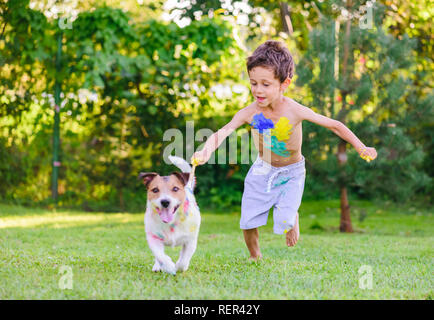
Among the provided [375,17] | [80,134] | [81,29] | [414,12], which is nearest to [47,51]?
[81,29]

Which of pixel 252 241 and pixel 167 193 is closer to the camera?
pixel 167 193

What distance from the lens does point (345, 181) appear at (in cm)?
762

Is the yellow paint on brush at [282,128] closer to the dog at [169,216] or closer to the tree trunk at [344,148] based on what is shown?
the dog at [169,216]

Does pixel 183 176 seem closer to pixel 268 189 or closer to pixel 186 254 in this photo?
pixel 186 254

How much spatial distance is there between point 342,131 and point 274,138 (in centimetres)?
56

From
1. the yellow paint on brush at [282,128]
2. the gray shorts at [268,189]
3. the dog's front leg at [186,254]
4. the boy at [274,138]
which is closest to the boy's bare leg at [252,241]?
the boy at [274,138]

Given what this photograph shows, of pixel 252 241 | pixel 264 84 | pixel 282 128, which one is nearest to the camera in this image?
pixel 264 84

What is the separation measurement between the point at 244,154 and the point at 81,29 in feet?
11.5

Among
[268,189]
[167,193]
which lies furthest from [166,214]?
[268,189]

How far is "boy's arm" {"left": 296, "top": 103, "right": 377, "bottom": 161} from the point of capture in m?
3.93

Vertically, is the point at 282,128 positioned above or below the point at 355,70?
below

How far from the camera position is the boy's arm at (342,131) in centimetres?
393

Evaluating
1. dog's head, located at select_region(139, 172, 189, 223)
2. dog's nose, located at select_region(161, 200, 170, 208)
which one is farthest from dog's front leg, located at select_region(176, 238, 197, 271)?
dog's nose, located at select_region(161, 200, 170, 208)

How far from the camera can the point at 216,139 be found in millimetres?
4102
